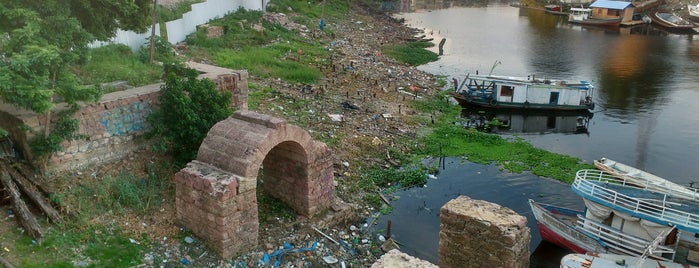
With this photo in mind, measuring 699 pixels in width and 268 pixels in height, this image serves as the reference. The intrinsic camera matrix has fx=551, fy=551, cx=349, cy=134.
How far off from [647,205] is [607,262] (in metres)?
2.03

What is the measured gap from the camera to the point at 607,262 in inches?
481

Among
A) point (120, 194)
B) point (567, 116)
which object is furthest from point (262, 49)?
point (120, 194)

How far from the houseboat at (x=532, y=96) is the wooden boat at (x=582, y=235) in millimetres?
12662

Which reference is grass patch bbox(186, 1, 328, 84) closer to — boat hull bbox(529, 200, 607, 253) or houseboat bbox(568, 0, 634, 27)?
boat hull bbox(529, 200, 607, 253)

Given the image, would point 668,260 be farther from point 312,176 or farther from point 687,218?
point 312,176

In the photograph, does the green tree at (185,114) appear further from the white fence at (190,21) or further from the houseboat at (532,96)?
the houseboat at (532,96)

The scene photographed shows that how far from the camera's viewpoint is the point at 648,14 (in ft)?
197

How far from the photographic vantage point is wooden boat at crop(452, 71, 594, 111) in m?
26.9

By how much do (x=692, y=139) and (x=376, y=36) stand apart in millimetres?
24395

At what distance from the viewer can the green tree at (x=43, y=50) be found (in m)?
9.70

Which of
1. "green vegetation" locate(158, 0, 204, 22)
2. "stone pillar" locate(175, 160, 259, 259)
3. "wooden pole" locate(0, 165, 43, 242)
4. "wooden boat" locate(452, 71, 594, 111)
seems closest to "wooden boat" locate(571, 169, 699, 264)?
"stone pillar" locate(175, 160, 259, 259)

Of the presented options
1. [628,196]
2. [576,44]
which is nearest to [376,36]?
[576,44]

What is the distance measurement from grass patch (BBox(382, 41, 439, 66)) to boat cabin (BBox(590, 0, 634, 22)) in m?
26.1

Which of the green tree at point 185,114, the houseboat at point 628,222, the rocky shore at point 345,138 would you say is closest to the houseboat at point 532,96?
the rocky shore at point 345,138
